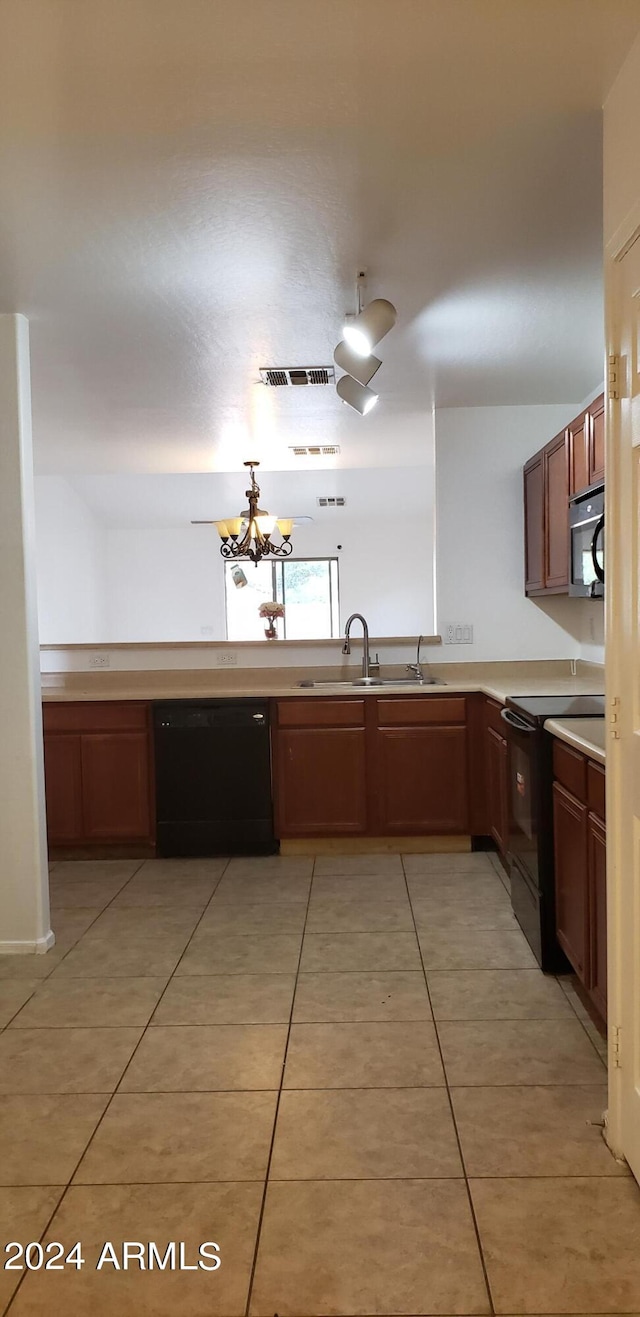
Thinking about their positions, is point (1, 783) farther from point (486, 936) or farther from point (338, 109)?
point (338, 109)

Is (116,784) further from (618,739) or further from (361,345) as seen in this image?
(618,739)

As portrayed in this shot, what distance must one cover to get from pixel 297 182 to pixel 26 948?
270 cm

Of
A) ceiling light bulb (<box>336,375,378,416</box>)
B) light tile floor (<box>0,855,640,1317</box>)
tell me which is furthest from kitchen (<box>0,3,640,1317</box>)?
ceiling light bulb (<box>336,375,378,416</box>)

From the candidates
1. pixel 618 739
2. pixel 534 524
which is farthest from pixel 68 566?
pixel 618 739

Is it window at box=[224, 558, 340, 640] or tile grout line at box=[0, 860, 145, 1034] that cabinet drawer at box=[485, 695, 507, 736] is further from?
window at box=[224, 558, 340, 640]

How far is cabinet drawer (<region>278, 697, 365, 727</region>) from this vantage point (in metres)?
4.25

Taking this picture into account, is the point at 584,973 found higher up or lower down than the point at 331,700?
lower down

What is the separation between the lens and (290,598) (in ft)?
29.9

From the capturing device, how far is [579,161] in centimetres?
213

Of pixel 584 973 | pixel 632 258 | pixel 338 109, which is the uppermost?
pixel 338 109

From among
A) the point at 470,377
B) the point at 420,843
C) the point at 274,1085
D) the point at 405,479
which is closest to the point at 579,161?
the point at 470,377

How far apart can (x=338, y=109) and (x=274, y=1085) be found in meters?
2.33

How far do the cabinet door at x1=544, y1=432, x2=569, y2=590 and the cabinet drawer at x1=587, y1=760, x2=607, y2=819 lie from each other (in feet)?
5.27

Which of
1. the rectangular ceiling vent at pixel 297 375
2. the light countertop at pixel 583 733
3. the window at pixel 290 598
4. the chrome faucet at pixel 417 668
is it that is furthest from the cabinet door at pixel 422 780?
the window at pixel 290 598
